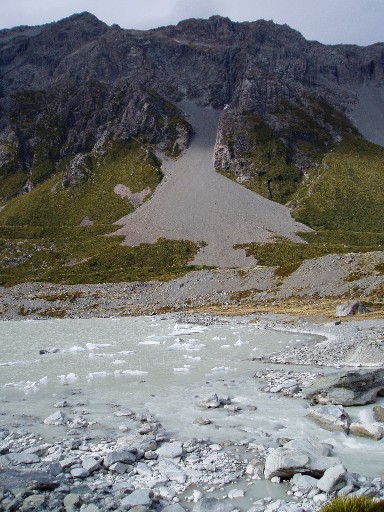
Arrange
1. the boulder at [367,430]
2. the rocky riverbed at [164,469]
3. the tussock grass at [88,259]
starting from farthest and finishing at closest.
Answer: the tussock grass at [88,259] → the boulder at [367,430] → the rocky riverbed at [164,469]

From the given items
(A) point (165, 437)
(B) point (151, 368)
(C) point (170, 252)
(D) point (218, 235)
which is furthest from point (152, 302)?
(D) point (218, 235)

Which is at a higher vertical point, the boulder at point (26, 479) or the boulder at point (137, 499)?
the boulder at point (137, 499)

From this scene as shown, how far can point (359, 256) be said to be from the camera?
7519cm

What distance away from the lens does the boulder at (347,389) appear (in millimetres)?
18156

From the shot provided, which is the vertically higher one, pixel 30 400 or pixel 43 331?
pixel 30 400

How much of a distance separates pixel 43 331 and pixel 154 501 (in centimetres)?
4419

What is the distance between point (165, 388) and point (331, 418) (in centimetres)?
828

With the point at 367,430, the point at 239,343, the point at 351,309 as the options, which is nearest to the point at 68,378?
the point at 367,430

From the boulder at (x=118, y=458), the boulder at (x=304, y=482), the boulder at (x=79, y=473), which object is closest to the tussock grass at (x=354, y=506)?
the boulder at (x=304, y=482)

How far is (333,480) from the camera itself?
411 inches

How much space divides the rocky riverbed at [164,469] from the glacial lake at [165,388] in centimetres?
45

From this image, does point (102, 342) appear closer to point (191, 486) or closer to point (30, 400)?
point (30, 400)

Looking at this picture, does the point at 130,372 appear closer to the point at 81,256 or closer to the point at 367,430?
the point at 367,430

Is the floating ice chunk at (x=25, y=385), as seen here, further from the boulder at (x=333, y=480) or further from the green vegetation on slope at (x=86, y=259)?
the green vegetation on slope at (x=86, y=259)
